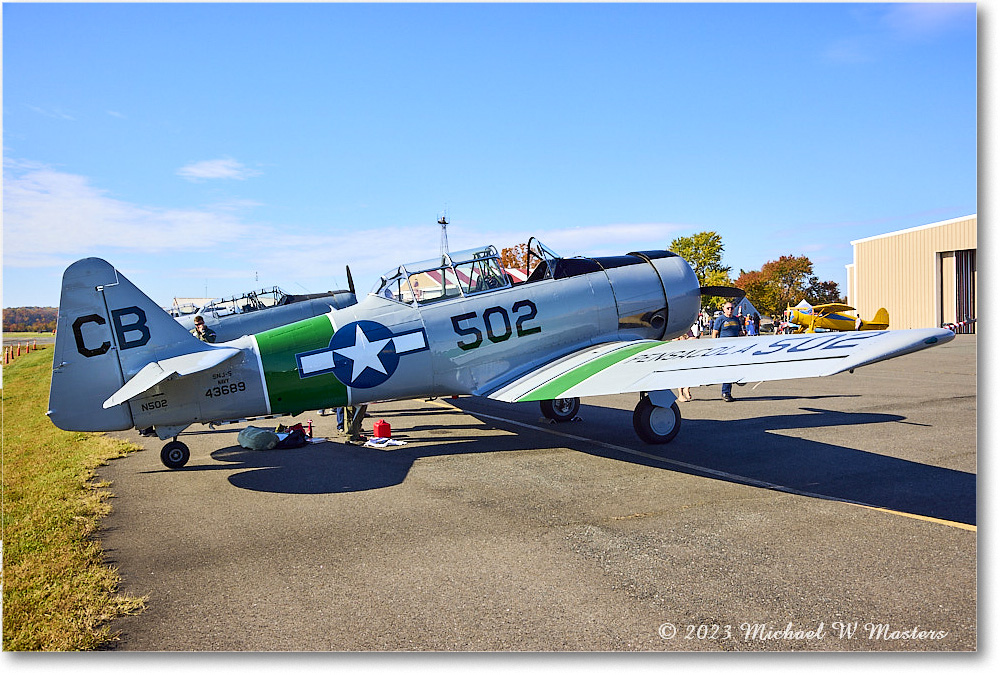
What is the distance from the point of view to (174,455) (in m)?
7.23

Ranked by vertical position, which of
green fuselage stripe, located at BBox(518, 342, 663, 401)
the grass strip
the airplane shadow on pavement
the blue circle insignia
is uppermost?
the blue circle insignia

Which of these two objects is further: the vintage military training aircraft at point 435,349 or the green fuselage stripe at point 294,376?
the green fuselage stripe at point 294,376

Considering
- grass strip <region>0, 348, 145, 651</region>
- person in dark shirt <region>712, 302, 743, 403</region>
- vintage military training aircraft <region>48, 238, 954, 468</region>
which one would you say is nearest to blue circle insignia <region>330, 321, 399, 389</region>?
vintage military training aircraft <region>48, 238, 954, 468</region>

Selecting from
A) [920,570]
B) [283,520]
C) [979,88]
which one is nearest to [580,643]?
[920,570]

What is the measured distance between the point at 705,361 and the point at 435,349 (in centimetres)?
321

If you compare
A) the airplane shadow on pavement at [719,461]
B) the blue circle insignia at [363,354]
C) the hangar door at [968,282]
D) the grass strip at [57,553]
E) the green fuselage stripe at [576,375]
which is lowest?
the airplane shadow on pavement at [719,461]

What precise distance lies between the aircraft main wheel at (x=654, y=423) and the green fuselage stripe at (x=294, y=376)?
3.59 meters

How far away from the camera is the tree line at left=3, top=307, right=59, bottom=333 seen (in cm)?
482

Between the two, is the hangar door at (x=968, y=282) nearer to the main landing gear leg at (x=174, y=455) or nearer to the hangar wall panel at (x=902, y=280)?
the hangar wall panel at (x=902, y=280)

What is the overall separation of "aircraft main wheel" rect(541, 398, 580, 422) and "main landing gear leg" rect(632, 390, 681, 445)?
2.00m

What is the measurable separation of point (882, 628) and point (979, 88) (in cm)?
329

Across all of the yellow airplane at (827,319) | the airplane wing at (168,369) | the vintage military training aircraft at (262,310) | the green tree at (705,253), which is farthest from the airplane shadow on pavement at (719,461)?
the green tree at (705,253)

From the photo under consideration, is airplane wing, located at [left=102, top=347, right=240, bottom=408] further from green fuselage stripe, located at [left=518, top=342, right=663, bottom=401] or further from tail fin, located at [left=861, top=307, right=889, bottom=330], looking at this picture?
tail fin, located at [left=861, top=307, right=889, bottom=330]

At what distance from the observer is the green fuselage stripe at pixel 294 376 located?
7.06m
